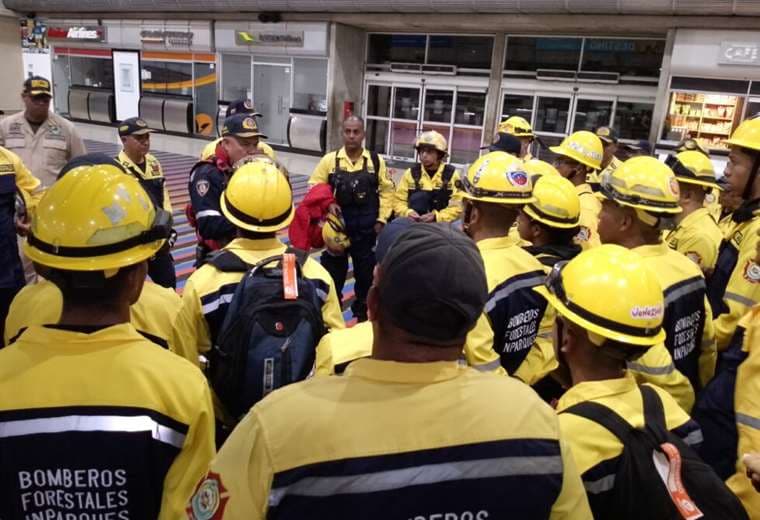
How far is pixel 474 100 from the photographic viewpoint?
41.1 ft

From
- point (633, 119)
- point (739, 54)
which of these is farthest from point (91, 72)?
point (739, 54)

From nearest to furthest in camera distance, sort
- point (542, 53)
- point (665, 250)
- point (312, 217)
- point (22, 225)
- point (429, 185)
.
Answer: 1. point (665, 250)
2. point (22, 225)
3. point (312, 217)
4. point (429, 185)
5. point (542, 53)

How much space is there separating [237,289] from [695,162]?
3.31 metres

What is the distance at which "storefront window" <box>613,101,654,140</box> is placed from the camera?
429 inches

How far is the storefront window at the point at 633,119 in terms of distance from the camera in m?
10.9

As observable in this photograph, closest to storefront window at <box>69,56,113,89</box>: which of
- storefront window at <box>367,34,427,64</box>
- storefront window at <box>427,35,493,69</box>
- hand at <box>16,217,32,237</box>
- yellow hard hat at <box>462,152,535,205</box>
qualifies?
storefront window at <box>367,34,427,64</box>

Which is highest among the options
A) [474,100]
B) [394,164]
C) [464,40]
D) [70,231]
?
[464,40]

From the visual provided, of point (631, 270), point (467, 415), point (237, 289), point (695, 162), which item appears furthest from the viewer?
point (695, 162)

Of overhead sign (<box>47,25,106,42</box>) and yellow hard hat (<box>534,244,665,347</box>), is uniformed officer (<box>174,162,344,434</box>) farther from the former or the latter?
overhead sign (<box>47,25,106,42</box>)

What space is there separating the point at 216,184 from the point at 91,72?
16749 mm

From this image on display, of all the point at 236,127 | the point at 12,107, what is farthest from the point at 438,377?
the point at 12,107

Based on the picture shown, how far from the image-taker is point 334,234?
4602 millimetres

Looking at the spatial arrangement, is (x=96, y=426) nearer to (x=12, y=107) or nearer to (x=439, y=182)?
(x=439, y=182)

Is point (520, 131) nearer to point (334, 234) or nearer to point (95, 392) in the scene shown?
point (334, 234)
